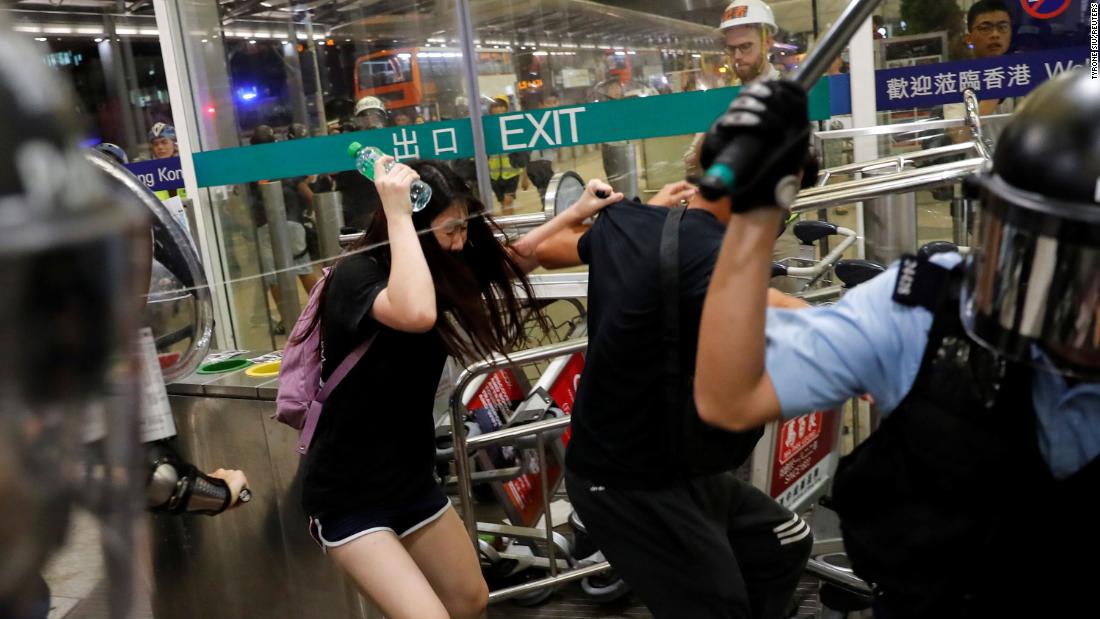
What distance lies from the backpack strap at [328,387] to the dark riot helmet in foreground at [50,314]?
1625 millimetres

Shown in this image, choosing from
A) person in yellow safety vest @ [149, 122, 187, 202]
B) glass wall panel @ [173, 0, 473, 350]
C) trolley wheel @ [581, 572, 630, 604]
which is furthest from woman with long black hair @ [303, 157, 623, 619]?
person in yellow safety vest @ [149, 122, 187, 202]

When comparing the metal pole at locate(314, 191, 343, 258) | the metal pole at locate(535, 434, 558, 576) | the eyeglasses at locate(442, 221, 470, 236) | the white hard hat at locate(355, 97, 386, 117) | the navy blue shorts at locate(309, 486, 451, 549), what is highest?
the white hard hat at locate(355, 97, 386, 117)

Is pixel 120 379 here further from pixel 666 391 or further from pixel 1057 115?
pixel 666 391

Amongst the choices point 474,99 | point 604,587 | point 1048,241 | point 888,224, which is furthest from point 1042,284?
point 474,99

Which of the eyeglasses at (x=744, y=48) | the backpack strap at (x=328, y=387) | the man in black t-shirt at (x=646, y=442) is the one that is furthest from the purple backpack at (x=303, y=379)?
the eyeglasses at (x=744, y=48)

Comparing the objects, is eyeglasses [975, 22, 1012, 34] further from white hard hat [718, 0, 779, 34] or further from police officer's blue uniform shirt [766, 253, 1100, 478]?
police officer's blue uniform shirt [766, 253, 1100, 478]

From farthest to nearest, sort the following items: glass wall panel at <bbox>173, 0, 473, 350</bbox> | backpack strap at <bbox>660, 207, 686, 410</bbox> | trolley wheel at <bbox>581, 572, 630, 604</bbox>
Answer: glass wall panel at <bbox>173, 0, 473, 350</bbox> < trolley wheel at <bbox>581, 572, 630, 604</bbox> < backpack strap at <bbox>660, 207, 686, 410</bbox>

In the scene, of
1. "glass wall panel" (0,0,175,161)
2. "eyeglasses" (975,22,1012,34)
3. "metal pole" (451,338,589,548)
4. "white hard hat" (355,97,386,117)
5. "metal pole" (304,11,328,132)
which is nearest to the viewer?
"metal pole" (451,338,589,548)

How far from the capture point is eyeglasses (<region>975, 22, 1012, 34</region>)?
4203mm

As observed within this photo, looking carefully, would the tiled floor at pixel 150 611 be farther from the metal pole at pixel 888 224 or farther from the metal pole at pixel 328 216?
the metal pole at pixel 328 216

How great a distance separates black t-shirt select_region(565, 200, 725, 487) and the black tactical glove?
85 cm

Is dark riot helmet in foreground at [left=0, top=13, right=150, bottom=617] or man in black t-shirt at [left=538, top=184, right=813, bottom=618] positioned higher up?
dark riot helmet in foreground at [left=0, top=13, right=150, bottom=617]

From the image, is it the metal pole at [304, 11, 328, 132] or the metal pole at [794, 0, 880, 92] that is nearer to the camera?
the metal pole at [794, 0, 880, 92]

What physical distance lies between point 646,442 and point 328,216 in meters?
3.57
